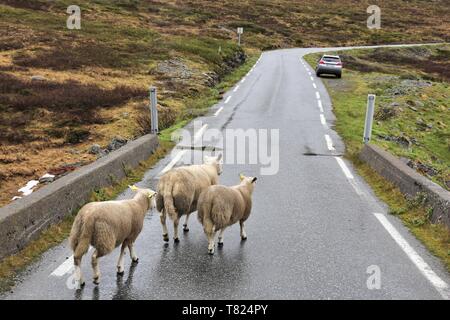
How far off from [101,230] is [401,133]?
1679 cm

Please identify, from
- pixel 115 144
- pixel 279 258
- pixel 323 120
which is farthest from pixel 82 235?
pixel 323 120

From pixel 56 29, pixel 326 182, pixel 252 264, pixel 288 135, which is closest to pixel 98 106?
pixel 288 135

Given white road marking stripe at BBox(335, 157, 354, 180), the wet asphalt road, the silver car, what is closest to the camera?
the wet asphalt road

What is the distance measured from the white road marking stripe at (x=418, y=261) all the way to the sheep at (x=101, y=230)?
13.8 feet

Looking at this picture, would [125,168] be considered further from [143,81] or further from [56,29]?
[56,29]

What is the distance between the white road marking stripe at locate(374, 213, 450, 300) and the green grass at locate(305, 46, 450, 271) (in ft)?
1.08

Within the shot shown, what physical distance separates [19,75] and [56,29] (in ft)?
74.3

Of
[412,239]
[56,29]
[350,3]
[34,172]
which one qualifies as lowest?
[34,172]

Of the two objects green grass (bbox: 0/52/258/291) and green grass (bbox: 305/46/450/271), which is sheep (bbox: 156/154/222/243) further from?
green grass (bbox: 305/46/450/271)

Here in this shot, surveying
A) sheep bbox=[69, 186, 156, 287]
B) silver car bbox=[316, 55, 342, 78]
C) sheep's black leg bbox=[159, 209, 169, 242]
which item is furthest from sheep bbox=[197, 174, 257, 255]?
silver car bbox=[316, 55, 342, 78]

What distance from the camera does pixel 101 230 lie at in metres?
5.44

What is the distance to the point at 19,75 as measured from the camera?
28.7 metres

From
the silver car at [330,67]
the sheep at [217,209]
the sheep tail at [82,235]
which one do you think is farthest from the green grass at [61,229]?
the silver car at [330,67]

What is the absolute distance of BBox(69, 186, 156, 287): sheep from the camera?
5.41 meters
